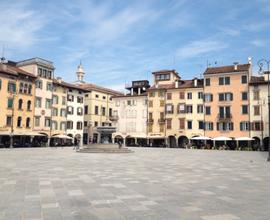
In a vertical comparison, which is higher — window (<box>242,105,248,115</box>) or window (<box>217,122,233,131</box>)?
window (<box>242,105,248,115</box>)

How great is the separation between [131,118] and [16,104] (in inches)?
1034

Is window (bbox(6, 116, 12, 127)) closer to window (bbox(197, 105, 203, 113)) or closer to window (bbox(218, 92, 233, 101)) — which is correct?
window (bbox(197, 105, 203, 113))

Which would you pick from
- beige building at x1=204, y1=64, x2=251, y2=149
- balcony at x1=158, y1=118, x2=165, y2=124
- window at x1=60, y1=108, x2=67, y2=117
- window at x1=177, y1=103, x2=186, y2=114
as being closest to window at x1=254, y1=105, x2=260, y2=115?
beige building at x1=204, y1=64, x2=251, y2=149

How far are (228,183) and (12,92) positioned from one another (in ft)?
153

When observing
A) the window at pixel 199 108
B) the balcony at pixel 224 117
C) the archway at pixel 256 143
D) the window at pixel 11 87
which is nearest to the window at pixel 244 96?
the balcony at pixel 224 117

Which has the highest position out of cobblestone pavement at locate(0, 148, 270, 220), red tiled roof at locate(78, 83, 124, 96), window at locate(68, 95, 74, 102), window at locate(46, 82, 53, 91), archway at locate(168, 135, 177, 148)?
red tiled roof at locate(78, 83, 124, 96)

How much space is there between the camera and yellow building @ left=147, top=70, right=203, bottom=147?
2440 inches

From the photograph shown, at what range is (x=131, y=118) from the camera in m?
70.7

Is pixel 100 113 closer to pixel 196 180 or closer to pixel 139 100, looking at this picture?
pixel 139 100

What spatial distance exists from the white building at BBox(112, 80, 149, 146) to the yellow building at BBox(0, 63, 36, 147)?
21.7m

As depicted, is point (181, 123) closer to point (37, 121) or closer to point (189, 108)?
point (189, 108)

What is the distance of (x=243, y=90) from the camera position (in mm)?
56594

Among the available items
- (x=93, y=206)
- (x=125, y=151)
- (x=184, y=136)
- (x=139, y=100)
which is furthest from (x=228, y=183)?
(x=139, y=100)

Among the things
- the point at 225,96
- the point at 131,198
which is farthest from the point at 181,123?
the point at 131,198
